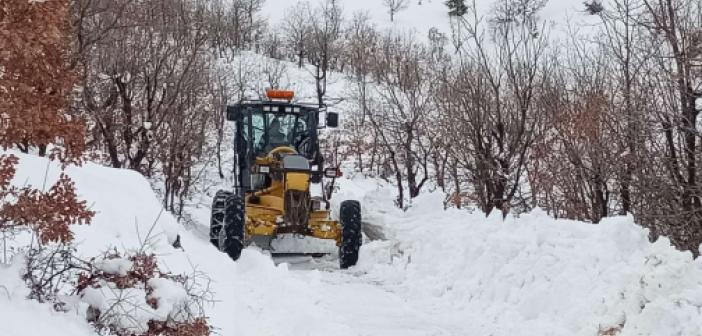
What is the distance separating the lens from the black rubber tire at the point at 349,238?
10961 millimetres

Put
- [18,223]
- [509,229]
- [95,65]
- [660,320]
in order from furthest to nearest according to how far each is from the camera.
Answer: [95,65], [509,229], [660,320], [18,223]

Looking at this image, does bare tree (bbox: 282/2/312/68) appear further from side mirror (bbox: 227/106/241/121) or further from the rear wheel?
the rear wheel

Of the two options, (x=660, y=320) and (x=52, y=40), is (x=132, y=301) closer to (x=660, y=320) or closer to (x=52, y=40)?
(x=52, y=40)

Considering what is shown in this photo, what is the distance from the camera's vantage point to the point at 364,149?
33688mm

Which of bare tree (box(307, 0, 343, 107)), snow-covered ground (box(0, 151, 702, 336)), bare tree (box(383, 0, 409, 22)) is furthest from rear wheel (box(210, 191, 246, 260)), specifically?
bare tree (box(383, 0, 409, 22))

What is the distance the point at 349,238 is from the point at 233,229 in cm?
176

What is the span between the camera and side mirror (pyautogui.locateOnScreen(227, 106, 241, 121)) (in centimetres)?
1230

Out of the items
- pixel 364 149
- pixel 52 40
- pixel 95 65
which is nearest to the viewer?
pixel 52 40

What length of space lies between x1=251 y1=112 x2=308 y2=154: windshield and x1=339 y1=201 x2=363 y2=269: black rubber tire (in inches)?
72.9

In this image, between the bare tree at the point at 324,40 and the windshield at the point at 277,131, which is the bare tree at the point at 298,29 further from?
the windshield at the point at 277,131

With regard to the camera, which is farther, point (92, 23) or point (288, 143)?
point (92, 23)

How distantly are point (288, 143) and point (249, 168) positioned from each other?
0.79 meters

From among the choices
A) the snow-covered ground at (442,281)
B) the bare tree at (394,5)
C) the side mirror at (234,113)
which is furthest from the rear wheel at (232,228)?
the bare tree at (394,5)

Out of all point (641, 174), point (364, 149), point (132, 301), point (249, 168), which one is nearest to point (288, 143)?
point (249, 168)
